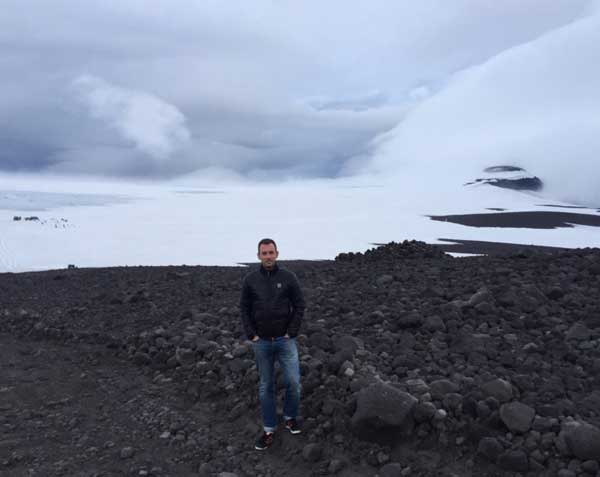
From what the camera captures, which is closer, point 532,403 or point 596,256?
point 532,403

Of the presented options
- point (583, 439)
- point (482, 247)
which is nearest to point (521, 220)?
point (482, 247)

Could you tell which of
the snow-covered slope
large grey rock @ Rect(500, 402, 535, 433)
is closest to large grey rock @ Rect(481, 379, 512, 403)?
large grey rock @ Rect(500, 402, 535, 433)

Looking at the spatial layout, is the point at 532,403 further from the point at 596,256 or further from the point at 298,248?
the point at 298,248

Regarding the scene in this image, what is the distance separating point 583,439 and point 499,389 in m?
1.11

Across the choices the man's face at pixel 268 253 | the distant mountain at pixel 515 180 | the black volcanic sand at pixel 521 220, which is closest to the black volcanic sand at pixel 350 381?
the man's face at pixel 268 253

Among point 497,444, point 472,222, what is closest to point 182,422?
point 497,444

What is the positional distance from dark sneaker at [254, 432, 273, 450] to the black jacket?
1211 millimetres

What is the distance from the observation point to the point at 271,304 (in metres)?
6.23

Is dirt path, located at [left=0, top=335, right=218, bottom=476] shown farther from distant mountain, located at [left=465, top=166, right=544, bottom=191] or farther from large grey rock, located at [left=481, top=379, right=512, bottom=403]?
distant mountain, located at [left=465, top=166, right=544, bottom=191]

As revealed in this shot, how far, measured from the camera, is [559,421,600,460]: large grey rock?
17.1ft

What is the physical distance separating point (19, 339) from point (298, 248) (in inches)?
1028

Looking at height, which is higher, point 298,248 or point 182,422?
point 298,248

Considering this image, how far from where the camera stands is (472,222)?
60.6 m

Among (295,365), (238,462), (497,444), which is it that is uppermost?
(295,365)
